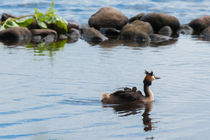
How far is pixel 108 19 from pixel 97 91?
45.1 feet

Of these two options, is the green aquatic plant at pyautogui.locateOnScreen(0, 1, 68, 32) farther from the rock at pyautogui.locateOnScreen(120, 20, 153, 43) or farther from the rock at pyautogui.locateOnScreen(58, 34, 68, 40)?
the rock at pyautogui.locateOnScreen(120, 20, 153, 43)

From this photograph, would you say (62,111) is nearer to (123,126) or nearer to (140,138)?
(123,126)

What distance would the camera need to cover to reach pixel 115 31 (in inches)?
927

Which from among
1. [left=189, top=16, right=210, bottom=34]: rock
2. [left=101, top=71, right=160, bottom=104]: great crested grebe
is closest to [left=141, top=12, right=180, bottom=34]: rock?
[left=189, top=16, right=210, bottom=34]: rock

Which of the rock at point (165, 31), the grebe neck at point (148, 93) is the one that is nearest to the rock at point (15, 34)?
the rock at point (165, 31)

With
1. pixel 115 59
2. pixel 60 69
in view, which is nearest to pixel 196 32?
pixel 115 59

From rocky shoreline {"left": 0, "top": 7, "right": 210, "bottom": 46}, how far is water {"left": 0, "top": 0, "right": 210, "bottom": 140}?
5.91ft

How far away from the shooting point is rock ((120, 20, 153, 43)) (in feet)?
68.9

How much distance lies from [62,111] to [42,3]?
103 feet

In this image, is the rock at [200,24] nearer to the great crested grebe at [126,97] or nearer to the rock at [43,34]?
the rock at [43,34]

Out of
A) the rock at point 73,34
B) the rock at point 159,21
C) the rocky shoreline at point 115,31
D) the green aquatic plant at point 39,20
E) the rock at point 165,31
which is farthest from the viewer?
the rock at point 159,21

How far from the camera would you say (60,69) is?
42.6ft

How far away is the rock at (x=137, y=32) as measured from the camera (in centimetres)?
2100

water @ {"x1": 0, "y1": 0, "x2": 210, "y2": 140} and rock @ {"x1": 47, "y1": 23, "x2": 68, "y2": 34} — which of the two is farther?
rock @ {"x1": 47, "y1": 23, "x2": 68, "y2": 34}
